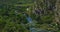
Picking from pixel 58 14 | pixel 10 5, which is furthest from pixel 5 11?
pixel 58 14

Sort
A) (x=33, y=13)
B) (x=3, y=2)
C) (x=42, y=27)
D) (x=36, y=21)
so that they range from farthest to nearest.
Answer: (x=3, y=2) → (x=33, y=13) → (x=36, y=21) → (x=42, y=27)

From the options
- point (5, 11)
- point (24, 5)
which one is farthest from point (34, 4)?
point (5, 11)

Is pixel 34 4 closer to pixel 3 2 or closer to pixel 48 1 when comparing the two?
pixel 48 1

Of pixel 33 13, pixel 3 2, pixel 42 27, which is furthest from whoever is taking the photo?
pixel 3 2

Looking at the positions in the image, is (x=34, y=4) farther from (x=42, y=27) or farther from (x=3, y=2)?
(x=42, y=27)

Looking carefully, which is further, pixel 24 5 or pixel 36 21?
pixel 24 5

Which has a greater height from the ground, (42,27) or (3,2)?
(3,2)
